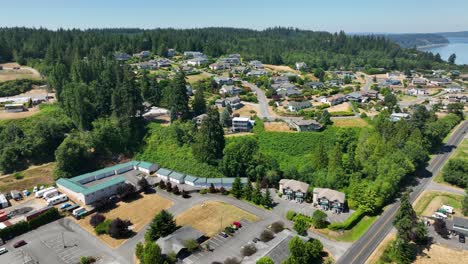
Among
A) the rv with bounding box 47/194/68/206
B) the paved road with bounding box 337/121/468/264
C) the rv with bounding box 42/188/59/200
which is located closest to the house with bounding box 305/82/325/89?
the paved road with bounding box 337/121/468/264

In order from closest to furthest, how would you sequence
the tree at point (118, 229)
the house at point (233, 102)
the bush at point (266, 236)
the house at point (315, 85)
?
the bush at point (266, 236) < the tree at point (118, 229) < the house at point (233, 102) < the house at point (315, 85)

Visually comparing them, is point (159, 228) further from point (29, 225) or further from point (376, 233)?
point (376, 233)

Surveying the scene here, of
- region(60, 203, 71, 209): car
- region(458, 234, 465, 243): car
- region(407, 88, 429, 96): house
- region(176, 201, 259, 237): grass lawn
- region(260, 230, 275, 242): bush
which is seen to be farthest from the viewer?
region(407, 88, 429, 96): house

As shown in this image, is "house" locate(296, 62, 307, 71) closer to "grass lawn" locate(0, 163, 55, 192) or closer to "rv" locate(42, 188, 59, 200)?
"grass lawn" locate(0, 163, 55, 192)

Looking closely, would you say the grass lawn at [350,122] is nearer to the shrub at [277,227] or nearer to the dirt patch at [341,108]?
the dirt patch at [341,108]

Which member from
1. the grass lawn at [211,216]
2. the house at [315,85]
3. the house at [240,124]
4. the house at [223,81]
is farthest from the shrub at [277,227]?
the house at [315,85]

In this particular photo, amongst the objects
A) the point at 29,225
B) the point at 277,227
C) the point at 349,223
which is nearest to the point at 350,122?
the point at 349,223
